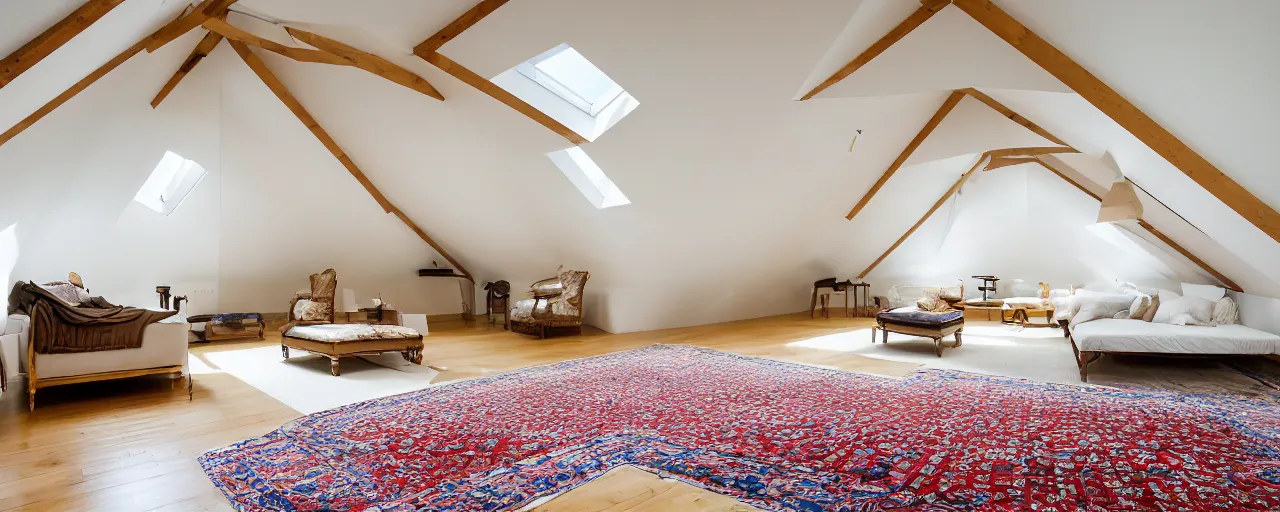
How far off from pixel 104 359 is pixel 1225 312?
870 cm

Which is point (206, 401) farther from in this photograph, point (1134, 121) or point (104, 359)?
point (1134, 121)

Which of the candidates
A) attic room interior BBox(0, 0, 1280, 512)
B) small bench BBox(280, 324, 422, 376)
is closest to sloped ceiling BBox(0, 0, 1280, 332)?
attic room interior BBox(0, 0, 1280, 512)

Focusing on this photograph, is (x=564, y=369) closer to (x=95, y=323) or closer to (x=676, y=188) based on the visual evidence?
(x=676, y=188)

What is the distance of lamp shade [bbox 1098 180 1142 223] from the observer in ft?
14.4

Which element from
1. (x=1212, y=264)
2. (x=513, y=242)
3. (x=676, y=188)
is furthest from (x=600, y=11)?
(x=1212, y=264)

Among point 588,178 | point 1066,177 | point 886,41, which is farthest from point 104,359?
point 1066,177

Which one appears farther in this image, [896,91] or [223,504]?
[896,91]

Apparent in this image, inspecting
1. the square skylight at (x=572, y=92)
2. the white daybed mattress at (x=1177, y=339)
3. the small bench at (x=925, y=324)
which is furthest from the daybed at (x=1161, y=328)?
the square skylight at (x=572, y=92)

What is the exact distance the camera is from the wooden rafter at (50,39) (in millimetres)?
2727

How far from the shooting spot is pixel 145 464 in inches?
114

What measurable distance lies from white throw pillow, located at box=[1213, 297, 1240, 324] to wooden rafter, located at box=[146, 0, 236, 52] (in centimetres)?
815

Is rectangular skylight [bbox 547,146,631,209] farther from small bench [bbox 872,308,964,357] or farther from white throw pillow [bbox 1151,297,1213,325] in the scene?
white throw pillow [bbox 1151,297,1213,325]

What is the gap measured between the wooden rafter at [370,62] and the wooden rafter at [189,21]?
606 millimetres

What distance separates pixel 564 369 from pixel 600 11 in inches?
114
